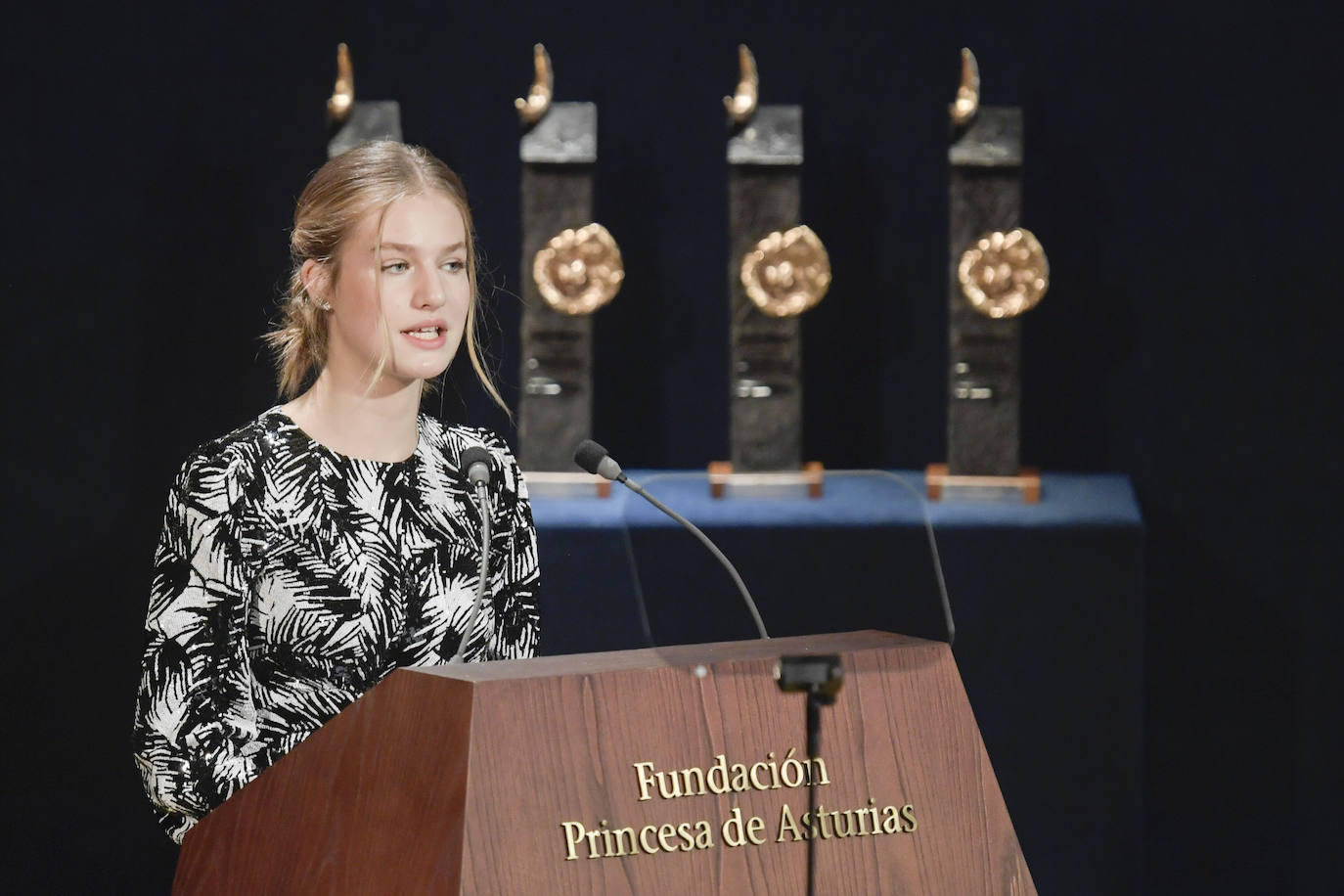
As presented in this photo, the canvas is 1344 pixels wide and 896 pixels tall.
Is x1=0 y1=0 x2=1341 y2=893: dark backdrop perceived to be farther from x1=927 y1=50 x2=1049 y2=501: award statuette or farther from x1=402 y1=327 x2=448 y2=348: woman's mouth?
x1=402 y1=327 x2=448 y2=348: woman's mouth

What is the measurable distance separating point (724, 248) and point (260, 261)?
1.01 meters

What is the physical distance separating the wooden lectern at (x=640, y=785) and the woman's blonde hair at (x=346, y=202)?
33.6 inches

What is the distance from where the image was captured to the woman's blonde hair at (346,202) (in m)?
2.26

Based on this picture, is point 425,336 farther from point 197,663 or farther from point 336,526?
point 197,663

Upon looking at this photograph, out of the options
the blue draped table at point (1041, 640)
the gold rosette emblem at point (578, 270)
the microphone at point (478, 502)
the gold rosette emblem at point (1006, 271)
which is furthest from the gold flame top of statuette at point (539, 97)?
the microphone at point (478, 502)

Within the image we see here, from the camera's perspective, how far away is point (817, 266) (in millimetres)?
3248

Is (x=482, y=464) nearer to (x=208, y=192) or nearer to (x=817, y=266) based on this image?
(x=817, y=266)

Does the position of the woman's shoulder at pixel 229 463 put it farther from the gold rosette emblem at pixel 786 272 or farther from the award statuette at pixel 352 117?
the gold rosette emblem at pixel 786 272

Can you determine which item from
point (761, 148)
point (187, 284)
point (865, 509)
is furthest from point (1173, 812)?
point (187, 284)

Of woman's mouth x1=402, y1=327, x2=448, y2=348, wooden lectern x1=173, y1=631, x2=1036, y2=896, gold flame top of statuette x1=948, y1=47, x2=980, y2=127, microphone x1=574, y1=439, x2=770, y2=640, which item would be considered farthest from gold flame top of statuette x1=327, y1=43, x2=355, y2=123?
wooden lectern x1=173, y1=631, x2=1036, y2=896

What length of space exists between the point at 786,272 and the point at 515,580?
115 cm

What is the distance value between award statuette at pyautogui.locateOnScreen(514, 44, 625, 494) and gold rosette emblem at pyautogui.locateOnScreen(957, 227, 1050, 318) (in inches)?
27.7

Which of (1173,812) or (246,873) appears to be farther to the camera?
(1173,812)

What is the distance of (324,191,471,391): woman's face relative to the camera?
225cm
